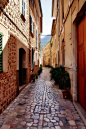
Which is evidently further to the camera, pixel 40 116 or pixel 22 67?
pixel 22 67

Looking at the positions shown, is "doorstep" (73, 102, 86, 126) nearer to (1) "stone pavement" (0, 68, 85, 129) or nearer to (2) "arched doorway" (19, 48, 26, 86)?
(1) "stone pavement" (0, 68, 85, 129)

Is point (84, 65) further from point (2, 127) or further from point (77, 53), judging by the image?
point (2, 127)

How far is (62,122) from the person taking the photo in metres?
2.79

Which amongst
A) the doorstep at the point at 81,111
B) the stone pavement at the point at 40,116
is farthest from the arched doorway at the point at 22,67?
the doorstep at the point at 81,111

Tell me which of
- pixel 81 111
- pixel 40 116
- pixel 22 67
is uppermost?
pixel 22 67

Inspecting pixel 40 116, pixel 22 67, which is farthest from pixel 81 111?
pixel 22 67

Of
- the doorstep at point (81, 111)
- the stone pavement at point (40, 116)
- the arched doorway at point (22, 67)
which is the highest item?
the arched doorway at point (22, 67)

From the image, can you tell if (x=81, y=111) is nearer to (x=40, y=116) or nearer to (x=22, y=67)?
(x=40, y=116)

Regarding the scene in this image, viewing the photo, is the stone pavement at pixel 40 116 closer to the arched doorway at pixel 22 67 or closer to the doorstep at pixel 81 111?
the doorstep at pixel 81 111

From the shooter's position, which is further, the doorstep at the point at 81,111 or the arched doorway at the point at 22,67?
the arched doorway at the point at 22,67

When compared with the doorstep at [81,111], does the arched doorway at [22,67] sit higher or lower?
higher

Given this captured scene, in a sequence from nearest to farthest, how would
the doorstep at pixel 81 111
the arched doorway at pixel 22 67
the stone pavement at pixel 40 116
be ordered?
the stone pavement at pixel 40 116 → the doorstep at pixel 81 111 → the arched doorway at pixel 22 67

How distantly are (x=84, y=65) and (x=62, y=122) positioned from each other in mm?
1788

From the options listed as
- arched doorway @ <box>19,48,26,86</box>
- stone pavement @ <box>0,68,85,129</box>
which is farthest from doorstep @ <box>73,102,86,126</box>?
arched doorway @ <box>19,48,26,86</box>
